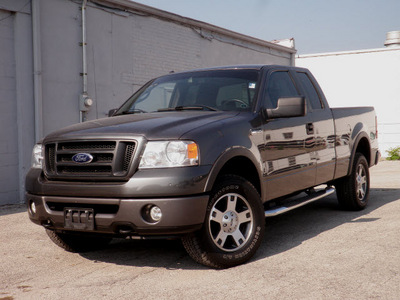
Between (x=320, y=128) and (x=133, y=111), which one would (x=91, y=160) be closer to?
(x=133, y=111)

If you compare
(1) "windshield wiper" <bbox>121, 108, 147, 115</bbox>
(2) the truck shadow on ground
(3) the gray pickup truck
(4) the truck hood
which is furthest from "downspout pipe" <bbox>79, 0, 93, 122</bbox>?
(4) the truck hood

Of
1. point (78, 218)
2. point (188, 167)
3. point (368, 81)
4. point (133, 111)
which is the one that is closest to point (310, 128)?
point (133, 111)

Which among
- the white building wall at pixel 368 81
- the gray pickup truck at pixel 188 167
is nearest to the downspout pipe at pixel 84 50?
the gray pickup truck at pixel 188 167

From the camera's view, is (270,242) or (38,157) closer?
(38,157)

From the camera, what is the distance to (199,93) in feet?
18.2

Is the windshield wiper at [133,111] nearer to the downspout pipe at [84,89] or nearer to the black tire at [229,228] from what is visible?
the black tire at [229,228]

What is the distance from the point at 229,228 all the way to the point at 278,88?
6.34 feet

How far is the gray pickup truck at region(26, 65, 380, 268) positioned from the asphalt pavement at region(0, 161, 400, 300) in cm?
26

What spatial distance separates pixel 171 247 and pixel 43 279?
139 centimetres

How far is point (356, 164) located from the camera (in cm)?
723

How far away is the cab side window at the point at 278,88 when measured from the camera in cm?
548

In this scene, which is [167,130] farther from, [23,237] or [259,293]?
[23,237]

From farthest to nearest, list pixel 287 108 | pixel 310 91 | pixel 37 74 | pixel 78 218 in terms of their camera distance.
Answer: pixel 37 74
pixel 310 91
pixel 287 108
pixel 78 218

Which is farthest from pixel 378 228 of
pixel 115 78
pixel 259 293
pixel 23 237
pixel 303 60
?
pixel 303 60
